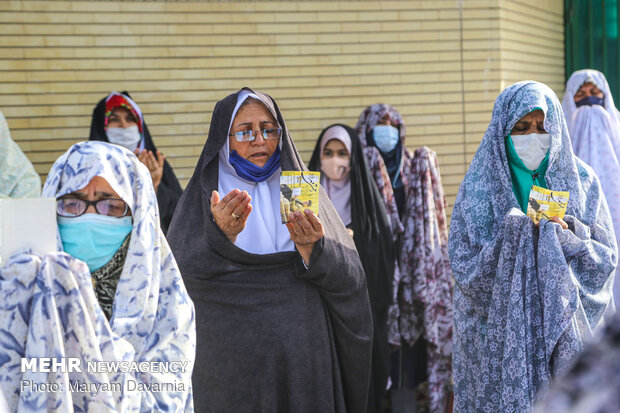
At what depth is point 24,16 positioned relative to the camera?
5.06 meters

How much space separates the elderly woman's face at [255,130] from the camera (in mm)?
3244

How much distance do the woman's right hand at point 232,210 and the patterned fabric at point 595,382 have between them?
7.34ft

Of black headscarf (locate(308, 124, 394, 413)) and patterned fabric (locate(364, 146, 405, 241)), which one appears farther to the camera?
patterned fabric (locate(364, 146, 405, 241))

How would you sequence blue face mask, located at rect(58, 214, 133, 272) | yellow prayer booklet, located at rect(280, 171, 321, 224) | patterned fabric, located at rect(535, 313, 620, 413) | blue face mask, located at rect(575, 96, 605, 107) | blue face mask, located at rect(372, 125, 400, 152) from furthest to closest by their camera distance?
blue face mask, located at rect(575, 96, 605, 107) → blue face mask, located at rect(372, 125, 400, 152) → yellow prayer booklet, located at rect(280, 171, 321, 224) → blue face mask, located at rect(58, 214, 133, 272) → patterned fabric, located at rect(535, 313, 620, 413)

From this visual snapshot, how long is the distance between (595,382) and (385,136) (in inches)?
182

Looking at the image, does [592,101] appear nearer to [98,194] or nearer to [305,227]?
[305,227]

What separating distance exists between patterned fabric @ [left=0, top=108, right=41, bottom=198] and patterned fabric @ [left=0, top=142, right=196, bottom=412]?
2601mm

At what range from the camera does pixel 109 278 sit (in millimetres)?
2268

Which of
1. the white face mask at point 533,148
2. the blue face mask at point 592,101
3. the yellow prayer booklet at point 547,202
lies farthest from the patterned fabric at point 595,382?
the blue face mask at point 592,101

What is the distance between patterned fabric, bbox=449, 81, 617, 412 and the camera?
122 inches

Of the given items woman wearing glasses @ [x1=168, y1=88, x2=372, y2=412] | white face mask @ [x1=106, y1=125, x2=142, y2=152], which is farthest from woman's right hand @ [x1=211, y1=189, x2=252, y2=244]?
white face mask @ [x1=106, y1=125, x2=142, y2=152]

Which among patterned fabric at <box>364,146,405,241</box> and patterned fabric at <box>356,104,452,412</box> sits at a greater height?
patterned fabric at <box>364,146,405,241</box>

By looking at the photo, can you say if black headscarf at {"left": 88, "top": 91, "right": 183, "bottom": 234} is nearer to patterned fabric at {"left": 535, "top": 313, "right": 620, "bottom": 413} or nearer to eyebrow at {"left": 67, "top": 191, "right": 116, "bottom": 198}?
eyebrow at {"left": 67, "top": 191, "right": 116, "bottom": 198}

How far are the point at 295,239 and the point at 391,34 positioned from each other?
3.11m
